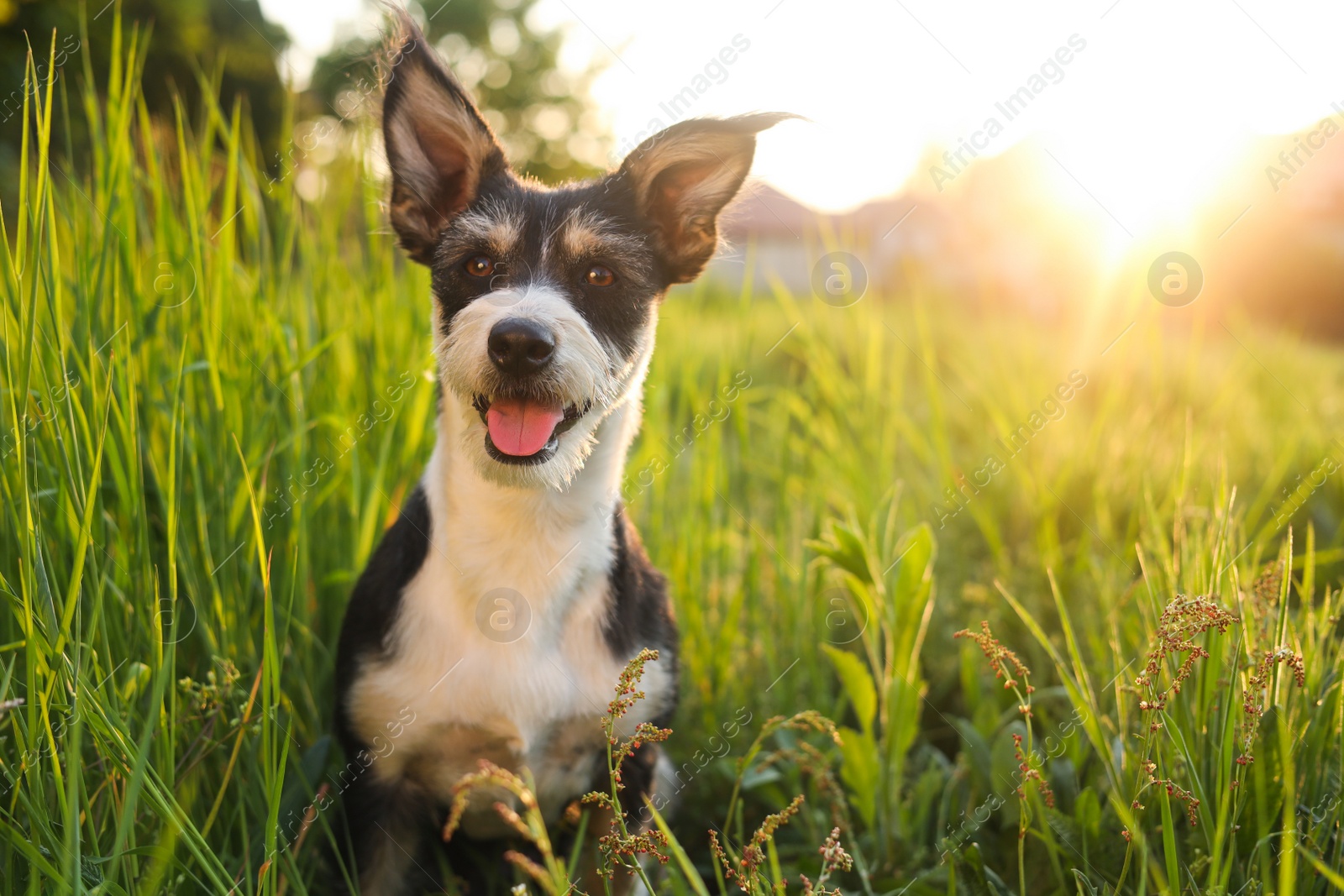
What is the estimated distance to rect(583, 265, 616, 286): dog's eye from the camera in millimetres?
2477

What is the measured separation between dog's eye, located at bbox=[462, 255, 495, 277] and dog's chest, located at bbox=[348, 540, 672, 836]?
0.81 metres

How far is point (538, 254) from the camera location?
244cm

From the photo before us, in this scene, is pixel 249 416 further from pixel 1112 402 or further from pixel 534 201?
pixel 1112 402

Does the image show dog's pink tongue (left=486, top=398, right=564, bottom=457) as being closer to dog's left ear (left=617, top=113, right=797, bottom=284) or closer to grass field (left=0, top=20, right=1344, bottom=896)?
grass field (left=0, top=20, right=1344, bottom=896)

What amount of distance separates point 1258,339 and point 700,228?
23.2 feet

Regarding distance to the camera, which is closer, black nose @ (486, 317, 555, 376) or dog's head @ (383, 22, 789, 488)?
black nose @ (486, 317, 555, 376)

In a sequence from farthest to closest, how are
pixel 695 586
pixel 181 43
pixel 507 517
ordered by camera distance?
pixel 181 43 < pixel 695 586 < pixel 507 517

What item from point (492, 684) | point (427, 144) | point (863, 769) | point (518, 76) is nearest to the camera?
point (492, 684)

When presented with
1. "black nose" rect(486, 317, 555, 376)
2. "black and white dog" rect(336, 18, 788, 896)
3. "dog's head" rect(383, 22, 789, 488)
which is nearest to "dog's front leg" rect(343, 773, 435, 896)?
"black and white dog" rect(336, 18, 788, 896)

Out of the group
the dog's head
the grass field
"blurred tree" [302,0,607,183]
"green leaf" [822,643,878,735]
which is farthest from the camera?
"blurred tree" [302,0,607,183]

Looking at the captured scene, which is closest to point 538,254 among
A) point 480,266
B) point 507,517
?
point 480,266

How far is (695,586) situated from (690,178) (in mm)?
1544

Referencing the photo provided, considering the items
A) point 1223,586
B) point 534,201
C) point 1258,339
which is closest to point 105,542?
point 534,201

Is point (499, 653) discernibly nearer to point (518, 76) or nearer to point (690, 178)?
point (690, 178)
